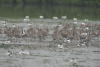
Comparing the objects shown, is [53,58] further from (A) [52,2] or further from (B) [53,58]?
(A) [52,2]

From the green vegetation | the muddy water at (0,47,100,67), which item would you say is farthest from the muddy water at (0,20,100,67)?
the green vegetation

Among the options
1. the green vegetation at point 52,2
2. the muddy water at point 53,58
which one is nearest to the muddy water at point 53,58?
the muddy water at point 53,58

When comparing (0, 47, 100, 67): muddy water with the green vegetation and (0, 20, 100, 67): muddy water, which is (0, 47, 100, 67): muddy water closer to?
(0, 20, 100, 67): muddy water

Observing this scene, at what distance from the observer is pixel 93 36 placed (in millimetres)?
15320

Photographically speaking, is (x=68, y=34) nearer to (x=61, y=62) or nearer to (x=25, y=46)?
(x=25, y=46)

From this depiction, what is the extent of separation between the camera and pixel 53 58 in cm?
1128

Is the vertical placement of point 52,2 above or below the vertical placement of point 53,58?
above

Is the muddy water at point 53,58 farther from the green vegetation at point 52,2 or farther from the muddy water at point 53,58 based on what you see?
the green vegetation at point 52,2

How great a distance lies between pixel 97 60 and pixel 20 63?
6.83 feet

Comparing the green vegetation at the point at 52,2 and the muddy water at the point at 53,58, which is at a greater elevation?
the green vegetation at the point at 52,2

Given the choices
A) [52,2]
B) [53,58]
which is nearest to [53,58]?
[53,58]

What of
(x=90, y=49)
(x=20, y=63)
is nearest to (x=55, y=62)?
(x=20, y=63)

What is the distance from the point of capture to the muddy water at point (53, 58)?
10523mm

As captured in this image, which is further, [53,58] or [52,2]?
[52,2]
